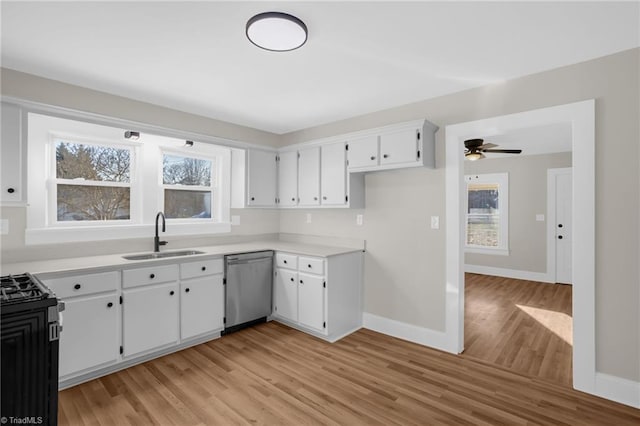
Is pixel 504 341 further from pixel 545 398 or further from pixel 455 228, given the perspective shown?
pixel 455 228

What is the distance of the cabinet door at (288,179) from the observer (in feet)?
13.9

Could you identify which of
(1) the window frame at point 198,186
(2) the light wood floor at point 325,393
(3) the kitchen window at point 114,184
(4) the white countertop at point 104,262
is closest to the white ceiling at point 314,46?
(3) the kitchen window at point 114,184

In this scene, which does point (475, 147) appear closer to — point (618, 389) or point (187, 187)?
point (618, 389)

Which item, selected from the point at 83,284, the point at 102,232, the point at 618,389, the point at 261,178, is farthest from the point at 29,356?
the point at 618,389

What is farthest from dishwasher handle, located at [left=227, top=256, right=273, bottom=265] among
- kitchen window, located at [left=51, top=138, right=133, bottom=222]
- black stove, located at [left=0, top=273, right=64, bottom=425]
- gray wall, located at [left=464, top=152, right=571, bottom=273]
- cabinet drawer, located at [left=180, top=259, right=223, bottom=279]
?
gray wall, located at [left=464, top=152, right=571, bottom=273]

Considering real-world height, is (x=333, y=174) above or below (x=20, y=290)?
above

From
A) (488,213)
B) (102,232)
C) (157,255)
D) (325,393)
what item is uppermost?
(488,213)

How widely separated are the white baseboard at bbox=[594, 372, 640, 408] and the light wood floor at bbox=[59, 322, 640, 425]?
0.07 meters

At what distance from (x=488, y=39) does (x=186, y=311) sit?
3.33m

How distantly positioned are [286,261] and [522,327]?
285cm

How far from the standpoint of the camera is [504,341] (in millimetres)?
3402

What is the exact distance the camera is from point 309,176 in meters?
4.07

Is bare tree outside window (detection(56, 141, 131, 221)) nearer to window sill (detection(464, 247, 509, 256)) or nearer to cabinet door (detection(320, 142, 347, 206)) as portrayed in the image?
cabinet door (detection(320, 142, 347, 206))

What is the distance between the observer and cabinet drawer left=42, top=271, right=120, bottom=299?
7.87 feet
